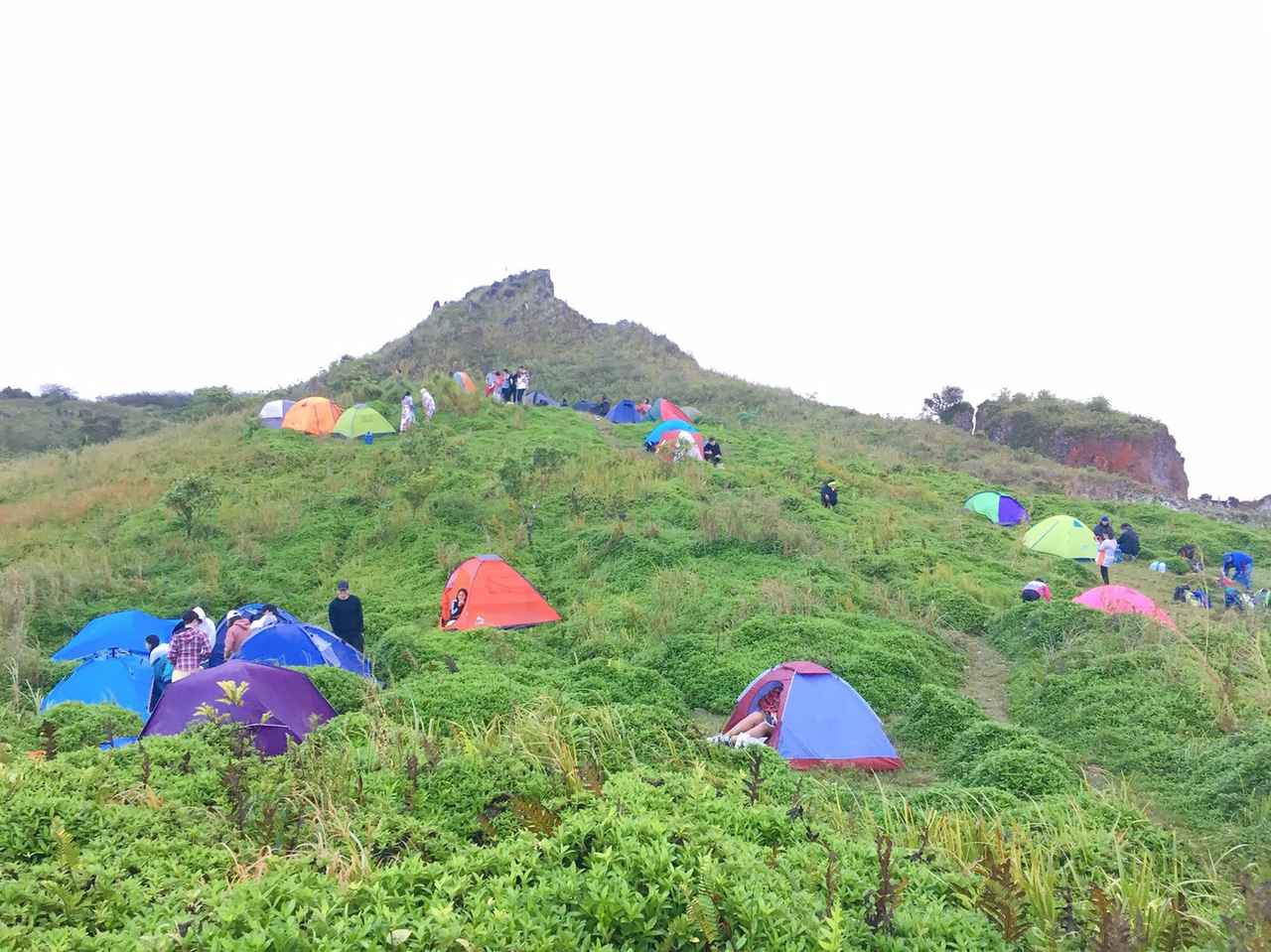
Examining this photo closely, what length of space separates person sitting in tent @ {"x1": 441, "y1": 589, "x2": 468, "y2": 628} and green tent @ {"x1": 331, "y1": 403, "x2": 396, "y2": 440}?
10.7 metres

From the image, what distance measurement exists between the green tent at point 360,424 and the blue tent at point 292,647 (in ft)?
39.7

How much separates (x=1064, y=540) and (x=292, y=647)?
1478cm

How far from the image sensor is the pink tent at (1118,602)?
33.3 ft

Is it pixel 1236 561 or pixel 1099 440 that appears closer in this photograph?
pixel 1236 561

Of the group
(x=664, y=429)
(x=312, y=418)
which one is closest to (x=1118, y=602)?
(x=664, y=429)

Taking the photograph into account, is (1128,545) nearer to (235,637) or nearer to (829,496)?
(829,496)

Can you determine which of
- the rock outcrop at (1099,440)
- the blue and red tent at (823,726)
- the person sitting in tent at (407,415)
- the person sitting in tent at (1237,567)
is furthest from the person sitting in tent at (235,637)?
the rock outcrop at (1099,440)

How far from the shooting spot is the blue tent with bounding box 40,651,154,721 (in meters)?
8.24

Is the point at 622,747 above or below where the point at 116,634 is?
above

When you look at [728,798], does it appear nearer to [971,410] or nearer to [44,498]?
A: [44,498]

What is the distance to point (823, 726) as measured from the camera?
23.2 ft

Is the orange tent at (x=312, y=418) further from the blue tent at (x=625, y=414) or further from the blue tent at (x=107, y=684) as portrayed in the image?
the blue tent at (x=107, y=684)

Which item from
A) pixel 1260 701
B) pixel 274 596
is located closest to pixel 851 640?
pixel 1260 701

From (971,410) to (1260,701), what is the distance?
39.0 m
